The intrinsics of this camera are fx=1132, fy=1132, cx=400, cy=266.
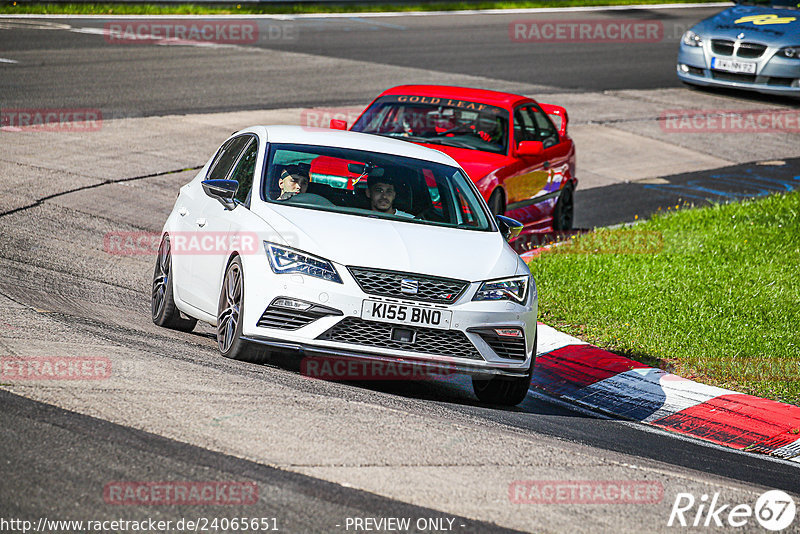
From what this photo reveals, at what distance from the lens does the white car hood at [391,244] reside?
6.79 m

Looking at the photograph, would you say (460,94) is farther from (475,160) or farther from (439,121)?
(475,160)

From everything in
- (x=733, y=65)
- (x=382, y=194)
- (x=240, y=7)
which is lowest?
(x=733, y=65)

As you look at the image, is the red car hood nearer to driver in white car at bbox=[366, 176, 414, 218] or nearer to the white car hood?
driver in white car at bbox=[366, 176, 414, 218]

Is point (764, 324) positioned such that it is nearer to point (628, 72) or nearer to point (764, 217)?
point (764, 217)

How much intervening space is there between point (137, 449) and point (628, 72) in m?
22.5

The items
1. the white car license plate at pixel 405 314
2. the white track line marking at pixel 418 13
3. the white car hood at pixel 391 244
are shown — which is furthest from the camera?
the white track line marking at pixel 418 13

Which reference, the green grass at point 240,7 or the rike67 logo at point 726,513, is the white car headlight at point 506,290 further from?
the green grass at point 240,7

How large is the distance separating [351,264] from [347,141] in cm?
181

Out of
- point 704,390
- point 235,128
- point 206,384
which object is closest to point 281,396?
point 206,384

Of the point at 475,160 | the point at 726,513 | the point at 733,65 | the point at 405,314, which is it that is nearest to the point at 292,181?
the point at 405,314

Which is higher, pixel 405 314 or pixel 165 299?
pixel 405 314

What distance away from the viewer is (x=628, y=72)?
25.9 m

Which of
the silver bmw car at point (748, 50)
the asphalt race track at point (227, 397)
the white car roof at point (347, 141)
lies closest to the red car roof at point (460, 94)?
the asphalt race track at point (227, 397)

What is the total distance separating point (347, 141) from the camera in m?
8.29
